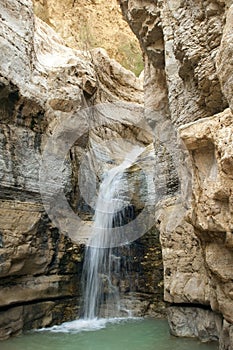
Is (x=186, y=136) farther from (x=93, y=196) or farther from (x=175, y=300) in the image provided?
(x=93, y=196)

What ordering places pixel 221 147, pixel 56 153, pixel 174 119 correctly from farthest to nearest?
pixel 56 153 → pixel 174 119 → pixel 221 147

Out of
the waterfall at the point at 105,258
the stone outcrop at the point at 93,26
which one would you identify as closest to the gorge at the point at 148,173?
the waterfall at the point at 105,258

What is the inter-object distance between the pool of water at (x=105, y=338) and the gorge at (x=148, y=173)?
33 centimetres

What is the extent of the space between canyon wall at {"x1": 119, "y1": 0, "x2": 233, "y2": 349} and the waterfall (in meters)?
2.68

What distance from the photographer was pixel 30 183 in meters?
7.80

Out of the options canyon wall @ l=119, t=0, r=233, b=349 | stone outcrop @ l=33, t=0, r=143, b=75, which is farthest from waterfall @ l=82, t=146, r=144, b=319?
stone outcrop @ l=33, t=0, r=143, b=75

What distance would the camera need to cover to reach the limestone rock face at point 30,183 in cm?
714

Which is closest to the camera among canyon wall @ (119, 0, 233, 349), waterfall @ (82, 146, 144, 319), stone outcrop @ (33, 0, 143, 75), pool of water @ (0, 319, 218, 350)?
canyon wall @ (119, 0, 233, 349)

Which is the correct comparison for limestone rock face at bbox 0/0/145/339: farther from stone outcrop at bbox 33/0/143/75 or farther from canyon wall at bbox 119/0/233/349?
stone outcrop at bbox 33/0/143/75

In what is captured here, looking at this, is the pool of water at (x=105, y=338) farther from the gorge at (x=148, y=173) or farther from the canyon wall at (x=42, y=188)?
the canyon wall at (x=42, y=188)

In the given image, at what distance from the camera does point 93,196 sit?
10406 mm

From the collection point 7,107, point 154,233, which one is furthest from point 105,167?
point 7,107

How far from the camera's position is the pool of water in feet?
18.8

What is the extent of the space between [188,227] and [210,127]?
2.82 metres
